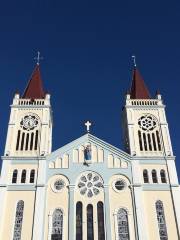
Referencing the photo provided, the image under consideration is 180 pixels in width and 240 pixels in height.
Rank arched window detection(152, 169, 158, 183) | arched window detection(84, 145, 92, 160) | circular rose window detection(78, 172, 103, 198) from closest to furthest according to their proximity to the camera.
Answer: circular rose window detection(78, 172, 103, 198), arched window detection(152, 169, 158, 183), arched window detection(84, 145, 92, 160)

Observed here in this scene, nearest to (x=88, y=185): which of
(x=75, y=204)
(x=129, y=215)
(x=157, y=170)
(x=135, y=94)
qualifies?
(x=75, y=204)

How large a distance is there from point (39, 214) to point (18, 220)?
2.03m

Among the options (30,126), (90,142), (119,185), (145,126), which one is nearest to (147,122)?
(145,126)

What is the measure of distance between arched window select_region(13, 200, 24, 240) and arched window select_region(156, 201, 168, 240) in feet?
41.6

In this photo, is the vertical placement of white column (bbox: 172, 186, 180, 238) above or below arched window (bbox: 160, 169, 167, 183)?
below

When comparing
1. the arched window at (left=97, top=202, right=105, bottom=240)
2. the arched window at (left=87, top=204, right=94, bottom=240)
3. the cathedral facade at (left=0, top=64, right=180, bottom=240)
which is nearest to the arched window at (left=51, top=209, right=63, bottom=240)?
the cathedral facade at (left=0, top=64, right=180, bottom=240)

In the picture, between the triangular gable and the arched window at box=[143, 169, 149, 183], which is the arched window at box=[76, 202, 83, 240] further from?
the arched window at box=[143, 169, 149, 183]

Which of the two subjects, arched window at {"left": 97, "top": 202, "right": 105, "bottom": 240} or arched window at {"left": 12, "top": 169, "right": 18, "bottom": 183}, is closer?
arched window at {"left": 97, "top": 202, "right": 105, "bottom": 240}

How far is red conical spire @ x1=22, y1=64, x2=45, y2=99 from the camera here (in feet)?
142

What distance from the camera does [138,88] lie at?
147 feet

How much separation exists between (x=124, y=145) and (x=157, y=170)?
6689 mm

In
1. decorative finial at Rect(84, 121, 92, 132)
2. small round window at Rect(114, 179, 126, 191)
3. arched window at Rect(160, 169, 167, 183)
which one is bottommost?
small round window at Rect(114, 179, 126, 191)

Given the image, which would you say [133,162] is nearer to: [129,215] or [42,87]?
[129,215]

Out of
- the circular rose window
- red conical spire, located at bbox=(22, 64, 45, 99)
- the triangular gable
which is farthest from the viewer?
red conical spire, located at bbox=(22, 64, 45, 99)
